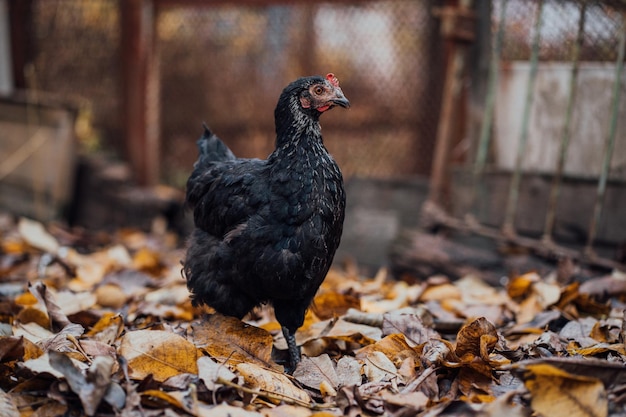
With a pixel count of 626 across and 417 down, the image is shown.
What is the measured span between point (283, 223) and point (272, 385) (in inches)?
24.3

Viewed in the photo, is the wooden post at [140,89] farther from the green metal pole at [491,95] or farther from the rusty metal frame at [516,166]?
the green metal pole at [491,95]

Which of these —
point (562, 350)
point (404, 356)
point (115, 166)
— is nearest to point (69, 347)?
point (404, 356)

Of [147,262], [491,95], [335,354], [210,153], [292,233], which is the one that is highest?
[491,95]

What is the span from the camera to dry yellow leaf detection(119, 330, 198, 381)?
7.43ft

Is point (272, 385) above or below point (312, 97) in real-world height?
below

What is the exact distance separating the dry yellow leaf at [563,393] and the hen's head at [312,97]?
1235 millimetres

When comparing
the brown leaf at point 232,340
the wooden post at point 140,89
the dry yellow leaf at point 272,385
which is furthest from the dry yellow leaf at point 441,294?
the wooden post at point 140,89

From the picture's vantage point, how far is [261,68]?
218 inches

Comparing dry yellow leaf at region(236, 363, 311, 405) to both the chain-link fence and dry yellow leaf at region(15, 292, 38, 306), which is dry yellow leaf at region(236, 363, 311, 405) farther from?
A: the chain-link fence

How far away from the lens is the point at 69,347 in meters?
2.45

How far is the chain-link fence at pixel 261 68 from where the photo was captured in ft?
17.1

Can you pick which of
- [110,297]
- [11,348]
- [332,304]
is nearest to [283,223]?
[332,304]

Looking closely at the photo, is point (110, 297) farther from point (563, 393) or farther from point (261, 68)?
point (261, 68)

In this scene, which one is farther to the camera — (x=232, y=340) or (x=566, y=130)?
(x=566, y=130)
